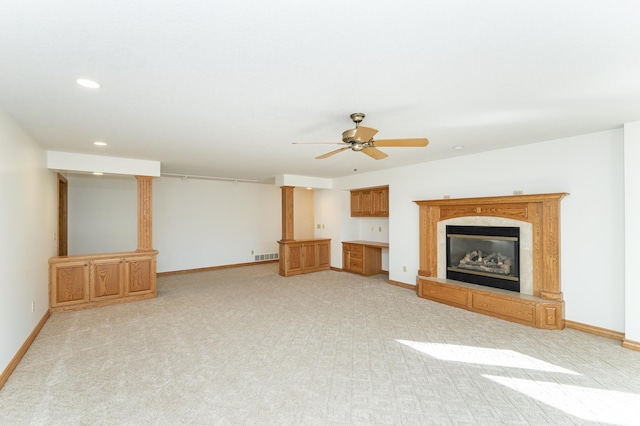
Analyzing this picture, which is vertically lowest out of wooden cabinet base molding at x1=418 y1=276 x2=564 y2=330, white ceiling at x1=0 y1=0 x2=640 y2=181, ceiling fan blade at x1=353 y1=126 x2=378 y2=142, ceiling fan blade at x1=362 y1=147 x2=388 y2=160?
wooden cabinet base molding at x1=418 y1=276 x2=564 y2=330

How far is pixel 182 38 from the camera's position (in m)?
1.67

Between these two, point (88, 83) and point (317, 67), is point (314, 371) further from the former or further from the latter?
point (88, 83)

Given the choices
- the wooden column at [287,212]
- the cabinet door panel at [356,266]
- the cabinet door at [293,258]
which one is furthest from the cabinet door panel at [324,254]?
the wooden column at [287,212]

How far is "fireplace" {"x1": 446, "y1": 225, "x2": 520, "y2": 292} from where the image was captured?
179 inches

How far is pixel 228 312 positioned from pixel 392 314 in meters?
2.48

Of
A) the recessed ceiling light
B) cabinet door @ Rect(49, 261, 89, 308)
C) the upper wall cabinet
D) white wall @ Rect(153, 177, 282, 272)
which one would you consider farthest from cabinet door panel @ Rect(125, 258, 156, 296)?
the upper wall cabinet

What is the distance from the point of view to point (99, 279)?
4945 millimetres

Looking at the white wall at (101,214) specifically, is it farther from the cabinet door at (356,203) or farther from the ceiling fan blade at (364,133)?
the ceiling fan blade at (364,133)

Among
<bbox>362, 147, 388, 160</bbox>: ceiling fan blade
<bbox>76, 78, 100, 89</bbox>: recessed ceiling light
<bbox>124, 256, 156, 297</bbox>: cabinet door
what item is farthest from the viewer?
<bbox>124, 256, 156, 297</bbox>: cabinet door

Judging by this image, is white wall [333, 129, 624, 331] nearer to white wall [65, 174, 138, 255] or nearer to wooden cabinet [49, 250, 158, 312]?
wooden cabinet [49, 250, 158, 312]

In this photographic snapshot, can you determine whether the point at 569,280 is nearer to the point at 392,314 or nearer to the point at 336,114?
the point at 392,314

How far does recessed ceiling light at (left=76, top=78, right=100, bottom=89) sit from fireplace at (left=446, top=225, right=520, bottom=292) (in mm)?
5231

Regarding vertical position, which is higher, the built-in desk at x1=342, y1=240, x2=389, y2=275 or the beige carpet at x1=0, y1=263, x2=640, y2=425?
the built-in desk at x1=342, y1=240, x2=389, y2=275

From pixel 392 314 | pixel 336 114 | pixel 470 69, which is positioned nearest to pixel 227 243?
pixel 392 314
